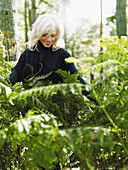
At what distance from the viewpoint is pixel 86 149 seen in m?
1.09

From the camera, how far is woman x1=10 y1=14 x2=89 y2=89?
6.50 feet

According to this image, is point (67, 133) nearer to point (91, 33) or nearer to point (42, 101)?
point (42, 101)

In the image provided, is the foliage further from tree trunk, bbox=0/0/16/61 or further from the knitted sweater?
tree trunk, bbox=0/0/16/61

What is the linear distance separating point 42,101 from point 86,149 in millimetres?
526

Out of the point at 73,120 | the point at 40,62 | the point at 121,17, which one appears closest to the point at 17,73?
the point at 40,62

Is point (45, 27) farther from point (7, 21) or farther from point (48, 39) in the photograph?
point (7, 21)

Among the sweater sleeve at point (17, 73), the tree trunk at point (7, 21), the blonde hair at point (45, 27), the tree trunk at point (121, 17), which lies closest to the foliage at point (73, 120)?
the sweater sleeve at point (17, 73)

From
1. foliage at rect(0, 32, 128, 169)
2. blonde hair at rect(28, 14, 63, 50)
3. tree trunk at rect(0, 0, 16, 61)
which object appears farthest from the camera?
tree trunk at rect(0, 0, 16, 61)

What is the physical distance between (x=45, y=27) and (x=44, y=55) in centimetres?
27

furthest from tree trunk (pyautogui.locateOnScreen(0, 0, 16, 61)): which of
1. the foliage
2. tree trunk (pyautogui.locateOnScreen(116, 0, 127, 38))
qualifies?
tree trunk (pyautogui.locateOnScreen(116, 0, 127, 38))

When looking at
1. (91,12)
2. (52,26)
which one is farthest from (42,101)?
(91,12)

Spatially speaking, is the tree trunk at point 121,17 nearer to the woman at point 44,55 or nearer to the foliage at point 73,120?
the woman at point 44,55

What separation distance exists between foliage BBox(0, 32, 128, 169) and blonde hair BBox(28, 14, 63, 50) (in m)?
0.46

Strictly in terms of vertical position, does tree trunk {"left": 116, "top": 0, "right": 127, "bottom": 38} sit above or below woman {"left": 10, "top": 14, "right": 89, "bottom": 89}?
above
